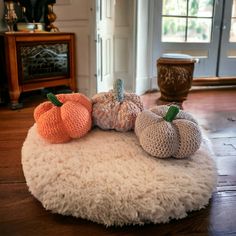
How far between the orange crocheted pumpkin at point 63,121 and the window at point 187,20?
2.29 metres

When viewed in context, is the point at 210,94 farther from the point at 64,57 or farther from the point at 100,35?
the point at 64,57

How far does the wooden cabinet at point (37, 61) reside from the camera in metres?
2.37

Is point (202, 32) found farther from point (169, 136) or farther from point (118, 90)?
point (169, 136)

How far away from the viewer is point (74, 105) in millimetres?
1235

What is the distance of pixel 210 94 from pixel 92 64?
1.24 meters

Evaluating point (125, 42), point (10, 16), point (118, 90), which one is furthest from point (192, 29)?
point (118, 90)

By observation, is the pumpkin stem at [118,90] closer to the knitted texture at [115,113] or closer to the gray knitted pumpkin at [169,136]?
the knitted texture at [115,113]

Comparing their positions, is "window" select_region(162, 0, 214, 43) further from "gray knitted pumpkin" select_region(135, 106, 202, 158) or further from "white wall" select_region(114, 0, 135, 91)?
"gray knitted pumpkin" select_region(135, 106, 202, 158)

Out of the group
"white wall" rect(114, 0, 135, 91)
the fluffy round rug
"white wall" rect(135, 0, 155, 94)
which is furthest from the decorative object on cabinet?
the fluffy round rug

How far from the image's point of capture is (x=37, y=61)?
254 centimetres

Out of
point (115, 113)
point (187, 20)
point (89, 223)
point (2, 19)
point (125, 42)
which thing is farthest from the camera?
point (187, 20)

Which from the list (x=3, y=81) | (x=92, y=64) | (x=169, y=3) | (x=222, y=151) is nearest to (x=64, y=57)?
(x=92, y=64)

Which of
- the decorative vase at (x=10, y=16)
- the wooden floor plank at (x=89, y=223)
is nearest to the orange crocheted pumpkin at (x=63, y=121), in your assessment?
the wooden floor plank at (x=89, y=223)

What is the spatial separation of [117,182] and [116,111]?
41 centimetres
